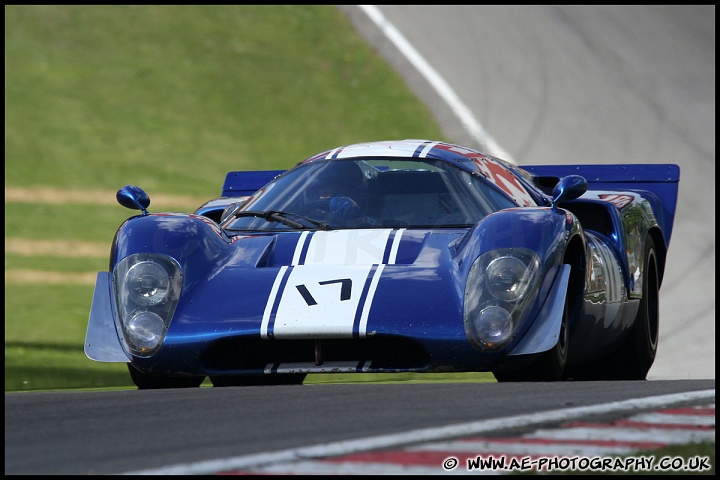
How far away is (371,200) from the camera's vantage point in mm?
6020

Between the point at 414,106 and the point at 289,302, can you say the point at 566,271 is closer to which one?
the point at 289,302

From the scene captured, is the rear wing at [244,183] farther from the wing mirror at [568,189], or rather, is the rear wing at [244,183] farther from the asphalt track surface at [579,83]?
the asphalt track surface at [579,83]

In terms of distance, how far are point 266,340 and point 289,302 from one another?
174 millimetres

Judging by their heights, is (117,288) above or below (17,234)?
above

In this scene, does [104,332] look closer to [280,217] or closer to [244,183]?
[280,217]

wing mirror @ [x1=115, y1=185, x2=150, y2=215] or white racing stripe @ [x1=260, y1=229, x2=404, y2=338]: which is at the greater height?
white racing stripe @ [x1=260, y1=229, x2=404, y2=338]

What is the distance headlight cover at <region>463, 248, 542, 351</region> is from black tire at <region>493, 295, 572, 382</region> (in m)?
0.22

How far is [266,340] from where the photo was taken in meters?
4.98

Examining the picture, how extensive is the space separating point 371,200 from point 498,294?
121 centimetres

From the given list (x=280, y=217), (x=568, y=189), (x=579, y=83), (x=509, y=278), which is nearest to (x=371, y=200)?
(x=280, y=217)

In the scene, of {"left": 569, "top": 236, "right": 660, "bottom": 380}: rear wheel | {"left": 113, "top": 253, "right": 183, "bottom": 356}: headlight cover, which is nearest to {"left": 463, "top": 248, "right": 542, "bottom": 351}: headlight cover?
{"left": 113, "top": 253, "right": 183, "bottom": 356}: headlight cover

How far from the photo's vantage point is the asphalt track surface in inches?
643

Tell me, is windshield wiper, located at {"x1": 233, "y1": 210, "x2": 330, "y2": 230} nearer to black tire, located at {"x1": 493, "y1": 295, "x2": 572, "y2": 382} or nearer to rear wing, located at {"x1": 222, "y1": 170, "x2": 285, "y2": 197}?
black tire, located at {"x1": 493, "y1": 295, "x2": 572, "y2": 382}

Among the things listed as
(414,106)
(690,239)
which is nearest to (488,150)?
(414,106)
